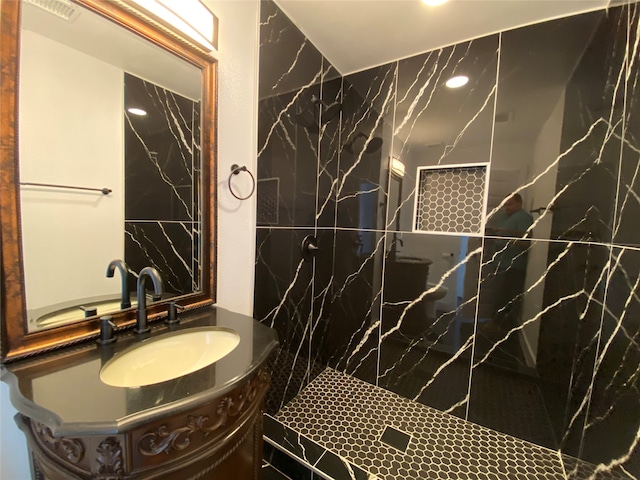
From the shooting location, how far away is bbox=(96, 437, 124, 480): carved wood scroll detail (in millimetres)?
523

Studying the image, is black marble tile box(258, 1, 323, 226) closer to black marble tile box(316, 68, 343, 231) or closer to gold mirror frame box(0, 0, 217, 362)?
black marble tile box(316, 68, 343, 231)

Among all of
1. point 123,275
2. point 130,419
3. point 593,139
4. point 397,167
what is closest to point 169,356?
point 123,275

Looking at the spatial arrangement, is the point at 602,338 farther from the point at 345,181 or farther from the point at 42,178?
the point at 42,178

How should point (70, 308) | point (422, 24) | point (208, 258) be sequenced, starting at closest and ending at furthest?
point (70, 308), point (208, 258), point (422, 24)

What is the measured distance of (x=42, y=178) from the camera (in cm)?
75

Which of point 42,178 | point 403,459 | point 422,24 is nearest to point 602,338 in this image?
point 403,459

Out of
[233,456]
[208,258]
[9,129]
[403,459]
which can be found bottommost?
[403,459]

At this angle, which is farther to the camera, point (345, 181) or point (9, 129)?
point (345, 181)

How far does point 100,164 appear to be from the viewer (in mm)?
903

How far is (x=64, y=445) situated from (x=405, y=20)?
2.16m

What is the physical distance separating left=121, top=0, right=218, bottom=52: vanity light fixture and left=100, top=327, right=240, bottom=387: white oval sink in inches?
44.6

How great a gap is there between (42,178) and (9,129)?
0.45 feet

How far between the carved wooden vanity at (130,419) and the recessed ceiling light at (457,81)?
1886 mm

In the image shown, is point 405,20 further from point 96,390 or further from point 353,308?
point 96,390
